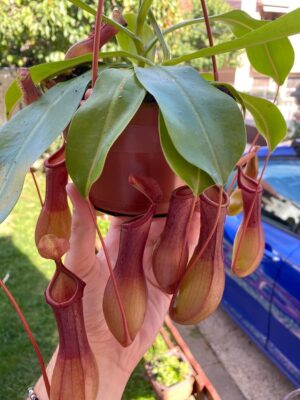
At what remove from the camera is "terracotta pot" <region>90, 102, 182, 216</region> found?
448mm

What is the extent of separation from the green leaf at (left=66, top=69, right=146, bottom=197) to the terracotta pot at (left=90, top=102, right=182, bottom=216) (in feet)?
0.20

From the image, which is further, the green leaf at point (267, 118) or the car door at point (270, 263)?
the car door at point (270, 263)

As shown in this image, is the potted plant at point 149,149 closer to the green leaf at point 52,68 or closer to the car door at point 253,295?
the green leaf at point 52,68

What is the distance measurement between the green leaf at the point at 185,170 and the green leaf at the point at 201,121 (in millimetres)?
18

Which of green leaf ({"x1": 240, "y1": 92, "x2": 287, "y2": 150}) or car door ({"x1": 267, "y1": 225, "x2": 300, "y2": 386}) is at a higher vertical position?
green leaf ({"x1": 240, "y1": 92, "x2": 287, "y2": 150})

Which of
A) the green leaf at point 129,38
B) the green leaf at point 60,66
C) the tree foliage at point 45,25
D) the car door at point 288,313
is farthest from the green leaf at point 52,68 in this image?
the tree foliage at point 45,25

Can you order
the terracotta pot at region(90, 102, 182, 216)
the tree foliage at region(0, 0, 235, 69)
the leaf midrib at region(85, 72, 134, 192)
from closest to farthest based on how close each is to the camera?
1. the leaf midrib at region(85, 72, 134, 192)
2. the terracotta pot at region(90, 102, 182, 216)
3. the tree foliage at region(0, 0, 235, 69)

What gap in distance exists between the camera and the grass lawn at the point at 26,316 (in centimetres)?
128

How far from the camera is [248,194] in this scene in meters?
0.51

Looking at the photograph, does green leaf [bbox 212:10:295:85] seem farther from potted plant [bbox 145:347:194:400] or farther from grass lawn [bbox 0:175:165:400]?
grass lawn [bbox 0:175:165:400]

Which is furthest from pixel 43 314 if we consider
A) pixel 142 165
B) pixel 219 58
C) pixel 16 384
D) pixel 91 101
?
pixel 219 58

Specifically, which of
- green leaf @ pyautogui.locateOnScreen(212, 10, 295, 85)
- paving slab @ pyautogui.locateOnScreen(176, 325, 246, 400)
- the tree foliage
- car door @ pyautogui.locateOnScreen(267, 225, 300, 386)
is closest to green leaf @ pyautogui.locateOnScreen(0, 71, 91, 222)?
green leaf @ pyautogui.locateOnScreen(212, 10, 295, 85)

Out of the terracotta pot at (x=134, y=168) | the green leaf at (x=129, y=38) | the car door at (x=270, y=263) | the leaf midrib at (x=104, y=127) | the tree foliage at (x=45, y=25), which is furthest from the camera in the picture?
the tree foliage at (x=45, y=25)

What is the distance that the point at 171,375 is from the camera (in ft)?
4.05
